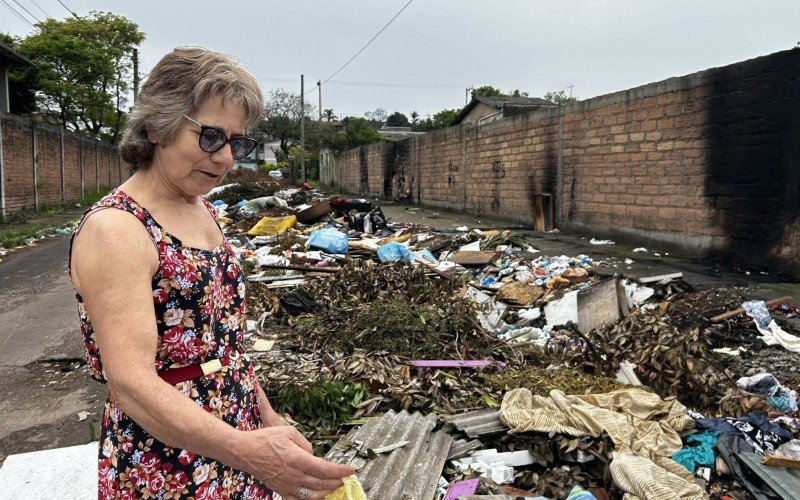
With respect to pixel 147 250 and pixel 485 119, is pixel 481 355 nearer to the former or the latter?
pixel 147 250

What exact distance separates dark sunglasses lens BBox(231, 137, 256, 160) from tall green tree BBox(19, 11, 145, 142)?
3104cm

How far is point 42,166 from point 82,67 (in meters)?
15.3

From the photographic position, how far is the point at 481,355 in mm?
4070

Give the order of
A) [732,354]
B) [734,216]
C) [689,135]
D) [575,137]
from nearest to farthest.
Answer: [732,354] < [734,216] < [689,135] < [575,137]

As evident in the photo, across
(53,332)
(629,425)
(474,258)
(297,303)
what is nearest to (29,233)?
(53,332)

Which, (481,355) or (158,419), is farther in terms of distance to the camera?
(481,355)

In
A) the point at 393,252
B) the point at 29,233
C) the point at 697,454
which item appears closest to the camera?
the point at 697,454

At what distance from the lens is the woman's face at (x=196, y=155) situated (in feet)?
3.84

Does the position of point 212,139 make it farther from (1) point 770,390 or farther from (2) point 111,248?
(1) point 770,390

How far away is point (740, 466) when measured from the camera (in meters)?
2.50

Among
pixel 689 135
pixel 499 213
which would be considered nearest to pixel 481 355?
pixel 689 135

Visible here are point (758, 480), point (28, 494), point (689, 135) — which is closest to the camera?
point (28, 494)

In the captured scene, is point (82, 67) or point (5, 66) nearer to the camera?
point (5, 66)

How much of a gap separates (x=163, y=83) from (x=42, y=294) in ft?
21.5
